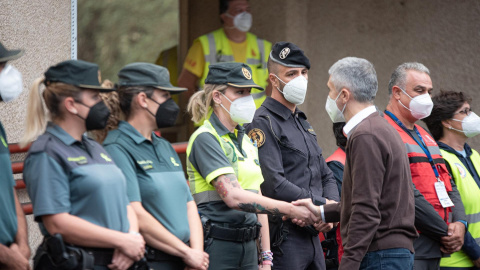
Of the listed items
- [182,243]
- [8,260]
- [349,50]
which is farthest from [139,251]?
[349,50]

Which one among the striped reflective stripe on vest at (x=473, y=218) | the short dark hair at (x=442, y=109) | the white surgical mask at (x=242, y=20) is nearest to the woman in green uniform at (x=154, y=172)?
the striped reflective stripe on vest at (x=473, y=218)

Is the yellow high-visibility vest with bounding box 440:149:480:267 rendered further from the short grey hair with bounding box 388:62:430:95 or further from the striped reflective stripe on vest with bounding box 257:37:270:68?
the striped reflective stripe on vest with bounding box 257:37:270:68

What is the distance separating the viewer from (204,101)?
4.98 m

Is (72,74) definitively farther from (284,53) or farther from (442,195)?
(442,195)

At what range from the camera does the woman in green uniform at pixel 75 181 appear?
359 centimetres

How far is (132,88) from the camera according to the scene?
166 inches

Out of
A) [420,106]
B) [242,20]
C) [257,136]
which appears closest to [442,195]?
[420,106]

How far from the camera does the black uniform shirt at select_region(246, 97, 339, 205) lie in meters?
5.09

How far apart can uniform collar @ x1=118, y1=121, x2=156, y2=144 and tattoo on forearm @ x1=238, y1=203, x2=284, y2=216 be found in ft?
2.68

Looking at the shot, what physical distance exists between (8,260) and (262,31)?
16.4 feet

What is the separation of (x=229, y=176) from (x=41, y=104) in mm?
1298

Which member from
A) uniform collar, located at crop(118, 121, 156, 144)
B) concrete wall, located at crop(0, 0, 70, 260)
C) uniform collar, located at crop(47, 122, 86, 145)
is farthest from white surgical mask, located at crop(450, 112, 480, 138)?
uniform collar, located at crop(47, 122, 86, 145)

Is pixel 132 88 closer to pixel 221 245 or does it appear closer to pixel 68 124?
pixel 68 124

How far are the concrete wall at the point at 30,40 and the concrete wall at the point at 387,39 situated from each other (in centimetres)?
341
